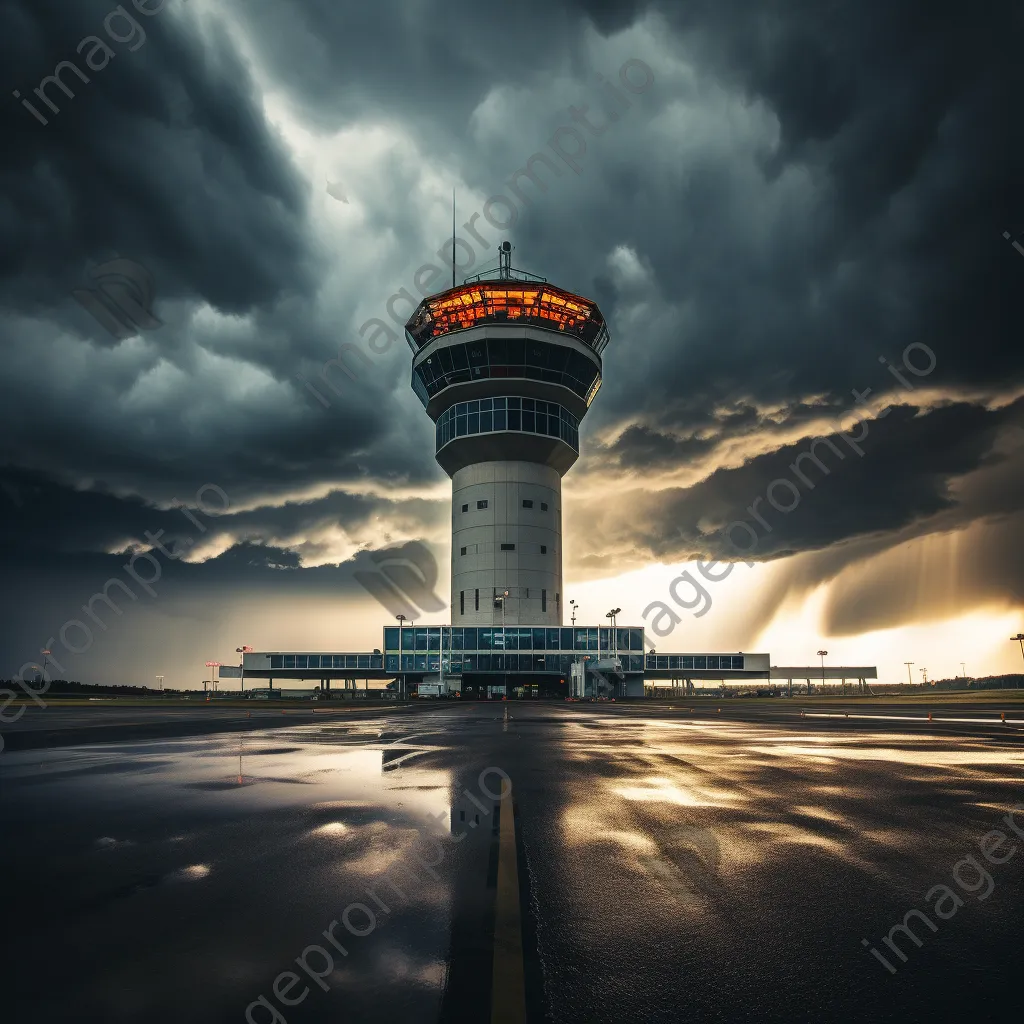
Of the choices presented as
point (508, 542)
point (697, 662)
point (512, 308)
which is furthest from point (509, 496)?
point (697, 662)

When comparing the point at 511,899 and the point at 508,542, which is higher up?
the point at 508,542

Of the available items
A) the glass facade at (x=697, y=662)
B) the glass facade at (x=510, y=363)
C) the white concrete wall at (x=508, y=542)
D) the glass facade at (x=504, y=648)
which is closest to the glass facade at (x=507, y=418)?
the glass facade at (x=510, y=363)

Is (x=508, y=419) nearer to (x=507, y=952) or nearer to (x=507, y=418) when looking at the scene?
(x=507, y=418)

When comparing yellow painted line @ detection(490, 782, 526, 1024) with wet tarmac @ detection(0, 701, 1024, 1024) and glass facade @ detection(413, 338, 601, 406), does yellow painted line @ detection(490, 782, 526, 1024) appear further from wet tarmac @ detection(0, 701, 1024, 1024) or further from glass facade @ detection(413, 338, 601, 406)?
glass facade @ detection(413, 338, 601, 406)

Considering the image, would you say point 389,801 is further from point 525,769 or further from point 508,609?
point 508,609

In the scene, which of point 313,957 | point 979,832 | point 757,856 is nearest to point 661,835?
point 757,856

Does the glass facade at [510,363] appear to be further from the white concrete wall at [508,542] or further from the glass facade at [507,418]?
the white concrete wall at [508,542]
